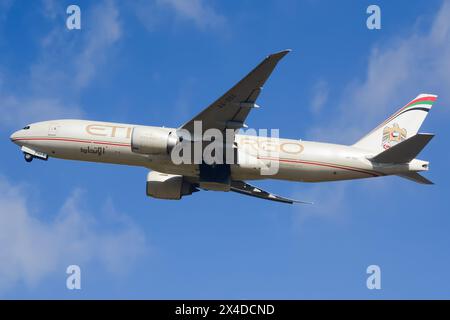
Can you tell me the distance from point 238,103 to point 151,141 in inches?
222

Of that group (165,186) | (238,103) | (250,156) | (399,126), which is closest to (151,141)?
(238,103)

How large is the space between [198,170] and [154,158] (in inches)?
112

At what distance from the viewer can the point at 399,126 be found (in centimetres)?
5006

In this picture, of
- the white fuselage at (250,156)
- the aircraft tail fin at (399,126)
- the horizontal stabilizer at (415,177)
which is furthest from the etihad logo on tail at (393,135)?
the horizontal stabilizer at (415,177)

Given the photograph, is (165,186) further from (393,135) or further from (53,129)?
(393,135)

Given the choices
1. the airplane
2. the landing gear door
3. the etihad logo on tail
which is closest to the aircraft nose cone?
the airplane

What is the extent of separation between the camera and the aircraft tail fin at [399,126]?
49344 mm

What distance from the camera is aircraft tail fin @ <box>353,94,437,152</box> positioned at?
162 feet

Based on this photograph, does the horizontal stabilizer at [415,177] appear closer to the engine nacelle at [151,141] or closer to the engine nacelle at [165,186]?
the engine nacelle at [151,141]

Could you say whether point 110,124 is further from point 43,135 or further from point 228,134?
point 228,134

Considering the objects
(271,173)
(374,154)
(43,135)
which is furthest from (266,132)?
(43,135)

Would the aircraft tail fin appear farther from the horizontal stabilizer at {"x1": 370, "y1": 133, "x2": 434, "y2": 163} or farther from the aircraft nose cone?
the aircraft nose cone

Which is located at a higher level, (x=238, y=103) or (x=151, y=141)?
(x=238, y=103)

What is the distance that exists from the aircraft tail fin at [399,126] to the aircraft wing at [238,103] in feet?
32.1
